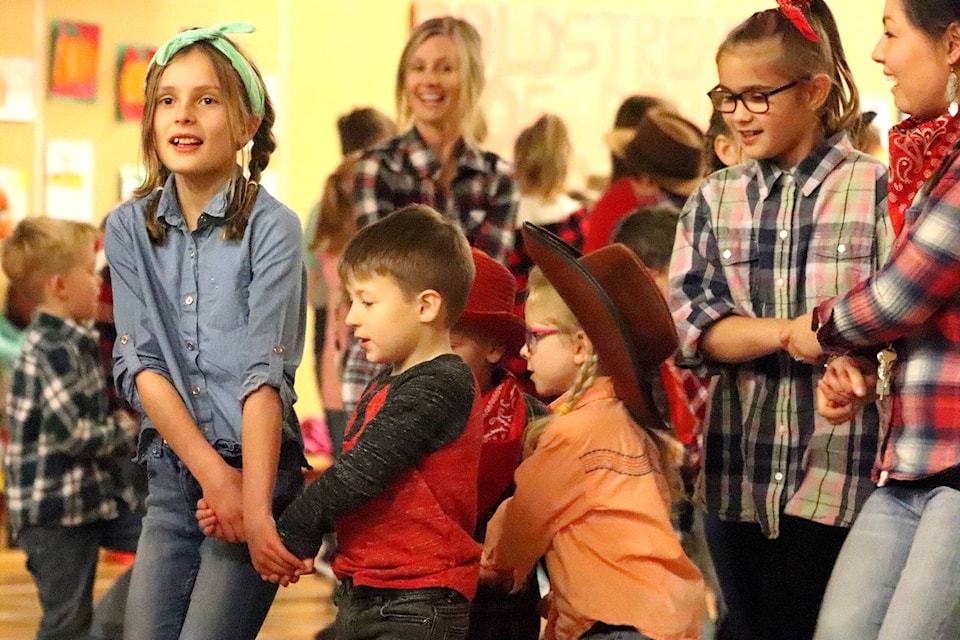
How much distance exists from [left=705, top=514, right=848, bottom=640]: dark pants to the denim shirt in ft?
3.02

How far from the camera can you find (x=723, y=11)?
290 inches

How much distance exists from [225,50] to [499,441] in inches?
36.9

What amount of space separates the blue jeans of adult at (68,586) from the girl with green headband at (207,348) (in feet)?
5.45

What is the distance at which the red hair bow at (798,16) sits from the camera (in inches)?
97.7

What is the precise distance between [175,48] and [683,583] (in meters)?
1.36

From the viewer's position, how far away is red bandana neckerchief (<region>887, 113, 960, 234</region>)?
2.08m

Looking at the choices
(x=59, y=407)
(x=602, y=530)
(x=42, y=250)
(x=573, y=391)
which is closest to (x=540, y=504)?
(x=602, y=530)

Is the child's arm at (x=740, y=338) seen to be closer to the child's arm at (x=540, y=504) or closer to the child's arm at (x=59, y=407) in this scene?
the child's arm at (x=540, y=504)

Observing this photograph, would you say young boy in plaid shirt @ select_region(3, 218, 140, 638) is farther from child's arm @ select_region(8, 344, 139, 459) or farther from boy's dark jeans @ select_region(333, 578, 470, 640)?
boy's dark jeans @ select_region(333, 578, 470, 640)

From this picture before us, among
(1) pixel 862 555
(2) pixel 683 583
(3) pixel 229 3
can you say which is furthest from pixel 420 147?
(3) pixel 229 3

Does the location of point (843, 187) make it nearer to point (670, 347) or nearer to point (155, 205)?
point (670, 347)

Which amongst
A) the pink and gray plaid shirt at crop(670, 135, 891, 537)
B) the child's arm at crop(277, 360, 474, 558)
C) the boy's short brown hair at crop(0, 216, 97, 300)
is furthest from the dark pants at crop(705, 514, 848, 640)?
the boy's short brown hair at crop(0, 216, 97, 300)

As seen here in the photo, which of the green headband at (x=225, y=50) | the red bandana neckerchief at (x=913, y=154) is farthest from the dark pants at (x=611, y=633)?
the green headband at (x=225, y=50)

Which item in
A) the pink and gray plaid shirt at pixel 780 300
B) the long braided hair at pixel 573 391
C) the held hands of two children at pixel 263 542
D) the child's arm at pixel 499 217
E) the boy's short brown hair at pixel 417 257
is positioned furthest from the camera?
the child's arm at pixel 499 217
